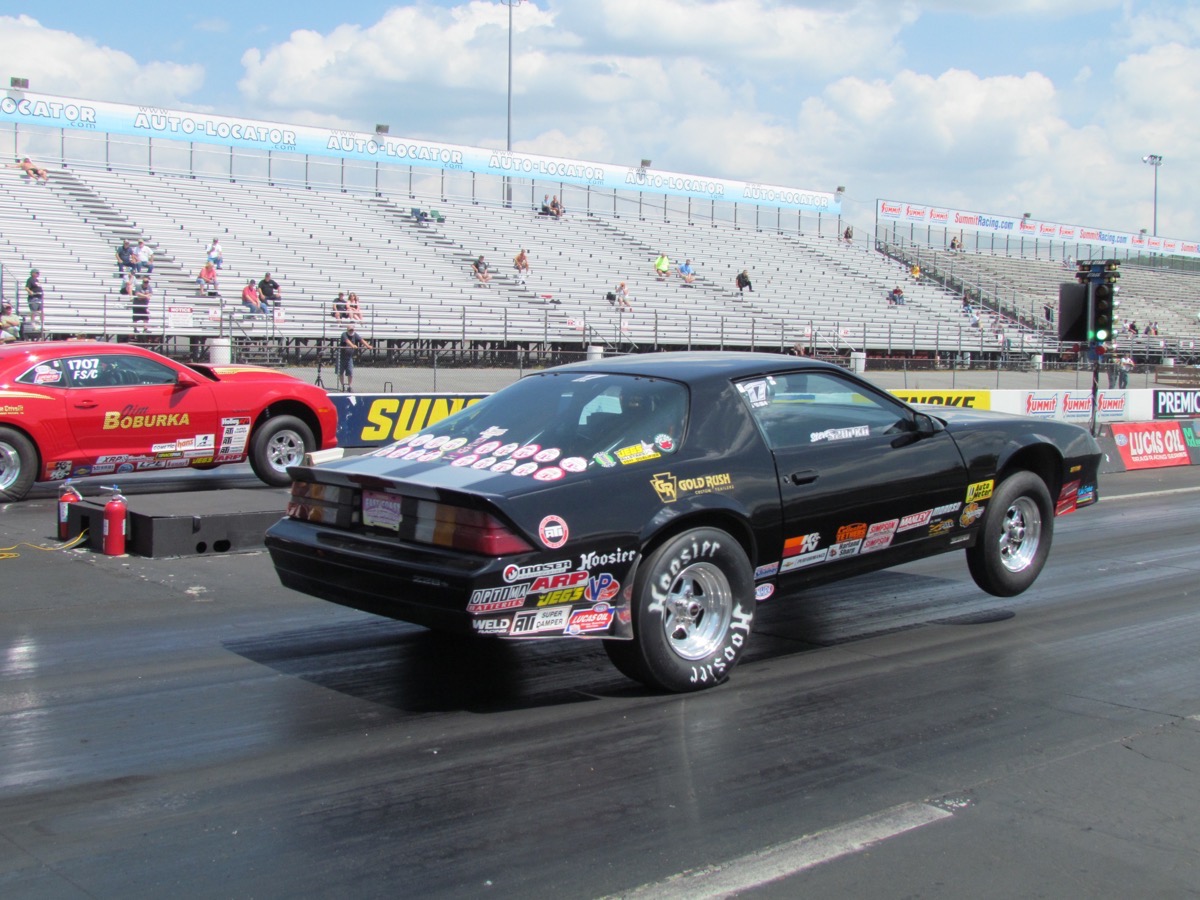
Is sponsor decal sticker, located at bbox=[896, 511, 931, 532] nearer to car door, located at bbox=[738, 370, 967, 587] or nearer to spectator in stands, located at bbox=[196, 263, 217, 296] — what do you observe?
car door, located at bbox=[738, 370, 967, 587]

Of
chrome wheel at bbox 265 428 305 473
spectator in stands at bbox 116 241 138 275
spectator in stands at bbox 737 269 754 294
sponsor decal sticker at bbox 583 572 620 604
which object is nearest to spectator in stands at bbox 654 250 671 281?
spectator in stands at bbox 737 269 754 294

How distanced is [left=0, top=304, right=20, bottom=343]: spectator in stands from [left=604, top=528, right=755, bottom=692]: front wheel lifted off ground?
679 inches

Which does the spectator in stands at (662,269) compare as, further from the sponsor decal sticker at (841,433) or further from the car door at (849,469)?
the sponsor decal sticker at (841,433)

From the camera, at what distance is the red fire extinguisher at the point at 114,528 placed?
8969mm

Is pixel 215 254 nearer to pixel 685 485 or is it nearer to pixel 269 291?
Answer: pixel 269 291

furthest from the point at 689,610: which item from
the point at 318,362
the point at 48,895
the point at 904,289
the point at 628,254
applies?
the point at 904,289

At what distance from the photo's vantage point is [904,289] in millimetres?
48625

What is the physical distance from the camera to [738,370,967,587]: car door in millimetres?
6082

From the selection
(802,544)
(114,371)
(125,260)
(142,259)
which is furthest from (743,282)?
(802,544)

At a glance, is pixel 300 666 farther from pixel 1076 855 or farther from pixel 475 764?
pixel 1076 855

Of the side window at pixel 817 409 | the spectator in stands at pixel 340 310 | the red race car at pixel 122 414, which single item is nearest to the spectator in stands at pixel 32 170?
the spectator in stands at pixel 340 310

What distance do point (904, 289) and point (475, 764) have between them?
46375 mm

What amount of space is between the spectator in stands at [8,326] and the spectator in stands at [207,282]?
560cm

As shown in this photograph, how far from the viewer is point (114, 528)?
901cm
